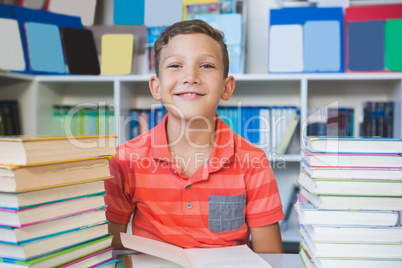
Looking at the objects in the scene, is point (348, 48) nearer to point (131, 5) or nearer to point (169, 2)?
point (169, 2)

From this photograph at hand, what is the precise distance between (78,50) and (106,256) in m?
1.82

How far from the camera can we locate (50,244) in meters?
0.61

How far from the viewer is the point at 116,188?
3.41 feet

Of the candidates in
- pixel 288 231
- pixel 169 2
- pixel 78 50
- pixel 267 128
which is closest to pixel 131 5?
pixel 169 2

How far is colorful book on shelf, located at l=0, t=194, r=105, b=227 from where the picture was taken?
0.57m

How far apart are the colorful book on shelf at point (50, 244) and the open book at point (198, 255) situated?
0.09 m

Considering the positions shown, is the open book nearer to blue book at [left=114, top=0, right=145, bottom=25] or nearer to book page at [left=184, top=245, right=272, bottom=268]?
book page at [left=184, top=245, right=272, bottom=268]

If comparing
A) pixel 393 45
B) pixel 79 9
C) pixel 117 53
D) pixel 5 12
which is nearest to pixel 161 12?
pixel 117 53

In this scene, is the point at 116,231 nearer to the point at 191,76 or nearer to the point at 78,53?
the point at 191,76

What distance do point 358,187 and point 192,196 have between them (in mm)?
482

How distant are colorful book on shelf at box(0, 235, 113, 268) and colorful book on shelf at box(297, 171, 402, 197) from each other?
0.41 meters

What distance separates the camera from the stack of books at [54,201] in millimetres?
565

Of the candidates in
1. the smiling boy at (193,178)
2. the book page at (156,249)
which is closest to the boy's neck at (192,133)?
the smiling boy at (193,178)

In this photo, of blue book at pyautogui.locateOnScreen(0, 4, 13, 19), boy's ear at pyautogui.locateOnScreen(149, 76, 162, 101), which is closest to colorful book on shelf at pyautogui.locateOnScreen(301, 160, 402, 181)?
boy's ear at pyautogui.locateOnScreen(149, 76, 162, 101)
